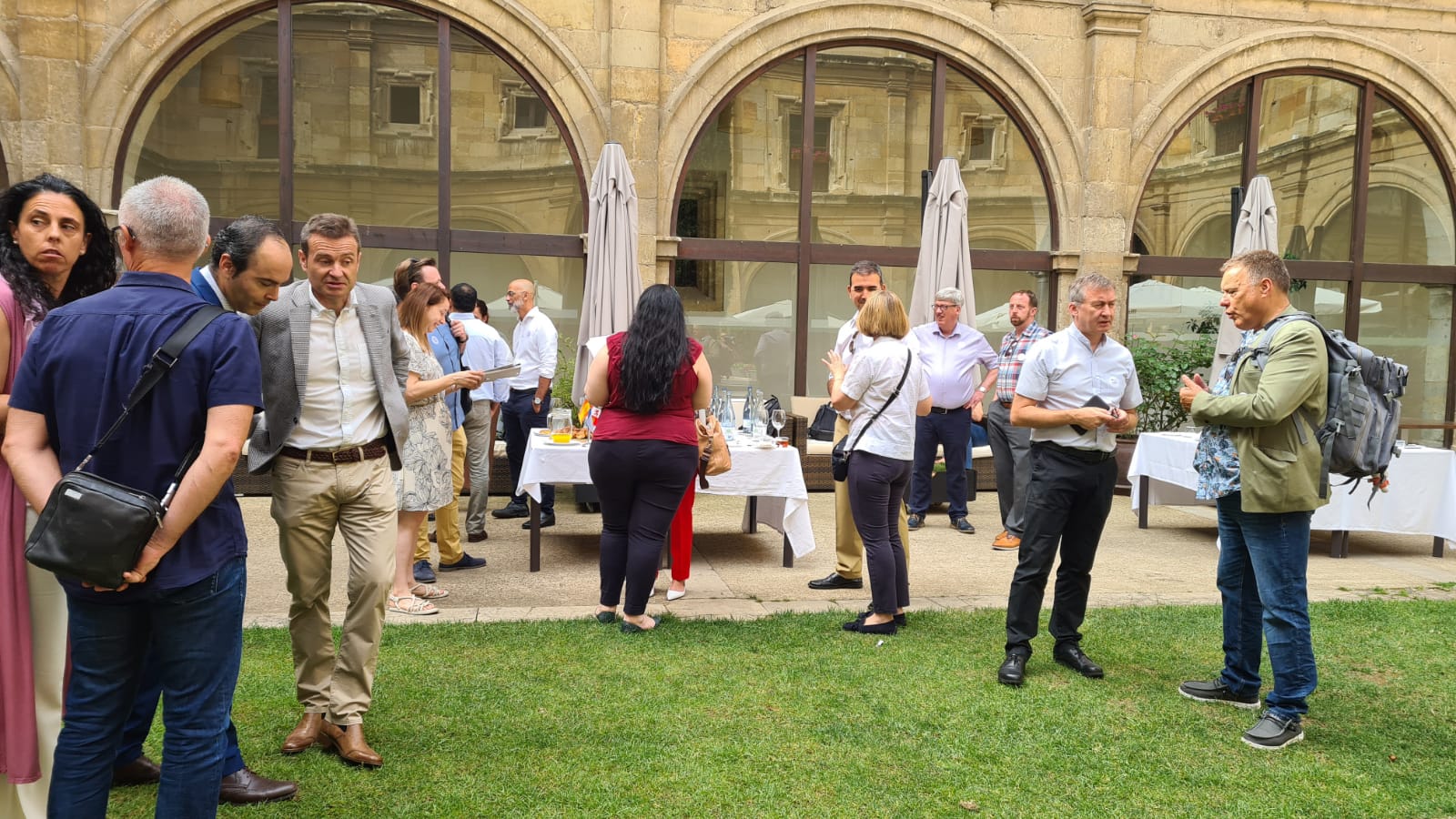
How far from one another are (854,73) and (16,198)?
32.9 feet

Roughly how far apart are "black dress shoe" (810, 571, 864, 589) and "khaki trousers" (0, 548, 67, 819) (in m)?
4.26

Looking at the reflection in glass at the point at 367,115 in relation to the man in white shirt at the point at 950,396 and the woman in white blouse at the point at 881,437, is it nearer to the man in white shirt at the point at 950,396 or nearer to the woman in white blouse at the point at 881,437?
the man in white shirt at the point at 950,396

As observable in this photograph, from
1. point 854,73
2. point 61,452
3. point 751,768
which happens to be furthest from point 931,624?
point 854,73

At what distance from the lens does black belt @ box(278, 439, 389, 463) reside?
11.8ft

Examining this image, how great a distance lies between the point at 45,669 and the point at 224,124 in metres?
9.24

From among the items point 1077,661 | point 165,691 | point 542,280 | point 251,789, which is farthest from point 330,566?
point 542,280

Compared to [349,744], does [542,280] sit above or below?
above

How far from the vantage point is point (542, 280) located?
11758mm

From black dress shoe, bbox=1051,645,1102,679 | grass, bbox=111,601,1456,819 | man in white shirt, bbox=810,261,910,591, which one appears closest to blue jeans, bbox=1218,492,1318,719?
grass, bbox=111,601,1456,819

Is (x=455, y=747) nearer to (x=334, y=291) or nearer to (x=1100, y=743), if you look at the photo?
(x=334, y=291)

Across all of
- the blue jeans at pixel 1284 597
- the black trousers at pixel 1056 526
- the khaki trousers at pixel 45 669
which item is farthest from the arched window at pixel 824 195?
the khaki trousers at pixel 45 669

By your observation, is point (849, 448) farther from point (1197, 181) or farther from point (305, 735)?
point (1197, 181)

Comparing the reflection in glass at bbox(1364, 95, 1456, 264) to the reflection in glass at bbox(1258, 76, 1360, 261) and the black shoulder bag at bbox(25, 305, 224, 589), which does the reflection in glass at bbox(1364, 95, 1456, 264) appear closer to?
the reflection in glass at bbox(1258, 76, 1360, 261)

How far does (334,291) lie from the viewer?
3654 mm
